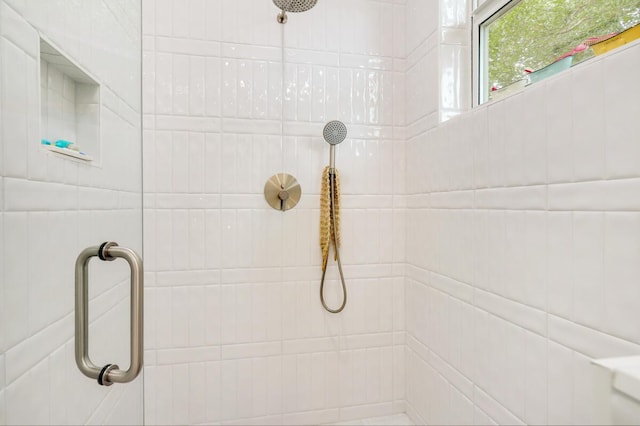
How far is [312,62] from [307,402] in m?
1.55

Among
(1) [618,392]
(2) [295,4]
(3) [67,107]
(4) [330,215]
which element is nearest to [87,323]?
(3) [67,107]

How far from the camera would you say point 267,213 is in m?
1.54

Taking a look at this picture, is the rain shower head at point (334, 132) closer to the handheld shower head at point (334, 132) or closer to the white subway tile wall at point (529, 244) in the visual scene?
the handheld shower head at point (334, 132)

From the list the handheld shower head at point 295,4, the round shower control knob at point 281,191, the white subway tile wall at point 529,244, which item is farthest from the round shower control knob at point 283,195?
the handheld shower head at point 295,4

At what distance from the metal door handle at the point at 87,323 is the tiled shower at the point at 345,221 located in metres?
0.24

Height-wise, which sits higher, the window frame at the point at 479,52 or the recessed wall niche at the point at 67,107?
the window frame at the point at 479,52

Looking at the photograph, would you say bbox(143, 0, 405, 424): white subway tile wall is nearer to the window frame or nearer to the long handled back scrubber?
the long handled back scrubber

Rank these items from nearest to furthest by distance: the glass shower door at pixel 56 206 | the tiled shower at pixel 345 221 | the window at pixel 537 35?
the glass shower door at pixel 56 206 → the window at pixel 537 35 → the tiled shower at pixel 345 221

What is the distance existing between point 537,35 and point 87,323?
4.79 feet

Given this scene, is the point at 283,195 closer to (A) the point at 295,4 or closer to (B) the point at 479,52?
(A) the point at 295,4

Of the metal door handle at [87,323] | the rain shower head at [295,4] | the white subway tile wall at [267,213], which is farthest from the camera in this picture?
the white subway tile wall at [267,213]

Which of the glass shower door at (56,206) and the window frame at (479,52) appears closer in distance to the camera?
the glass shower door at (56,206)

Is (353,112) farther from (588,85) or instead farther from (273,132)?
(588,85)

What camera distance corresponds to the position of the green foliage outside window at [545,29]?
85cm
